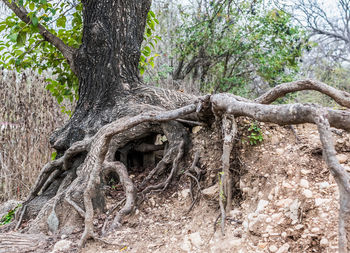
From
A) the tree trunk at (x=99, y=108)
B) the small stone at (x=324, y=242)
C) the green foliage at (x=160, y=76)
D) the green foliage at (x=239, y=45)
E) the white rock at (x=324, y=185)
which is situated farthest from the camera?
the green foliage at (x=160, y=76)

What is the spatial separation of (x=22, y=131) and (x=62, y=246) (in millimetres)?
3334

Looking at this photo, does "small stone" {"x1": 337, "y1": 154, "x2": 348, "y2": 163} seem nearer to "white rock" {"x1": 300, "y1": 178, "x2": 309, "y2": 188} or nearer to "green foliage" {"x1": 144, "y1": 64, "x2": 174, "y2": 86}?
"white rock" {"x1": 300, "y1": 178, "x2": 309, "y2": 188}

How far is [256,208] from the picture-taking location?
2.31 m

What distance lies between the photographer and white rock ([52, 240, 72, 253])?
105 inches

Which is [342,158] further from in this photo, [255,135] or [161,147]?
[161,147]

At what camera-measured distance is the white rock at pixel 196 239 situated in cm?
230

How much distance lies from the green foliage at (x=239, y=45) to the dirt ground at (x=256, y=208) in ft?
16.7

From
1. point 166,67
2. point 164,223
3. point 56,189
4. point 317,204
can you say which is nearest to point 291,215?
point 317,204

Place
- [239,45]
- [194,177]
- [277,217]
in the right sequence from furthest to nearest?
[239,45], [194,177], [277,217]

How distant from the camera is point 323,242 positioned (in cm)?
182

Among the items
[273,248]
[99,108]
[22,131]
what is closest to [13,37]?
[99,108]

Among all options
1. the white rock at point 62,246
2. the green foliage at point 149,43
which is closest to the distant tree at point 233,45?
the green foliage at point 149,43

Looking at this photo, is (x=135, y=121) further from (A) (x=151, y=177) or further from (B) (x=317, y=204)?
(B) (x=317, y=204)

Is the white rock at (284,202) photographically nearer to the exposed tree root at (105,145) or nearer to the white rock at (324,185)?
the white rock at (324,185)
